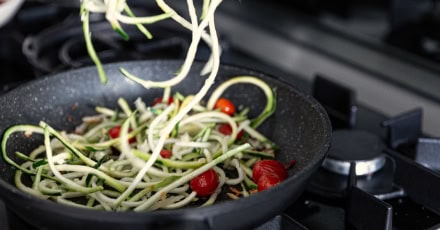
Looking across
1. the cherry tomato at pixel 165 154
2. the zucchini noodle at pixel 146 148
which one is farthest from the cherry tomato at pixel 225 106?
the cherry tomato at pixel 165 154

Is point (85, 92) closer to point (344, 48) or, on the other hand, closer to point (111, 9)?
point (111, 9)

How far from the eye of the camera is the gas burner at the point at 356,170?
96cm

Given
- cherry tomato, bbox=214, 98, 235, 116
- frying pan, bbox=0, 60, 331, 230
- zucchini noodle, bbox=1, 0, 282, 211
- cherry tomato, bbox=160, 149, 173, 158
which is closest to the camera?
frying pan, bbox=0, 60, 331, 230

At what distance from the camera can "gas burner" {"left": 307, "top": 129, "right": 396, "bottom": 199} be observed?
Result: 0.96 m

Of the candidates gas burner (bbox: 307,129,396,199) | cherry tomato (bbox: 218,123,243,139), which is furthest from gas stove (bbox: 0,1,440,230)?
cherry tomato (bbox: 218,123,243,139)

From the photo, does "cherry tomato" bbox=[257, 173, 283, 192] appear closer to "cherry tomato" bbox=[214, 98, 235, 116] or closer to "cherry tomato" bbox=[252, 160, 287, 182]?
"cherry tomato" bbox=[252, 160, 287, 182]

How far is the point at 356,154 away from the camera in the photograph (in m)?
1.00

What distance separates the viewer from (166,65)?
109cm

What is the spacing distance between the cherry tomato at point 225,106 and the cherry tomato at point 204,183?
199 mm

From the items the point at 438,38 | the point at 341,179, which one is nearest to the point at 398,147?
the point at 341,179

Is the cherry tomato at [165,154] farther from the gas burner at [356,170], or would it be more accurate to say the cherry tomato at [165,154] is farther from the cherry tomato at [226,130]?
the gas burner at [356,170]

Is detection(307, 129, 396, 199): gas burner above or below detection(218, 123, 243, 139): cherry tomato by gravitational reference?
below

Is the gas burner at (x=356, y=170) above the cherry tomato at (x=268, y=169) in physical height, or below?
below

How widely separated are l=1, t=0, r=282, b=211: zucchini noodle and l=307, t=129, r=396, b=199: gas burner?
0.09 metres
